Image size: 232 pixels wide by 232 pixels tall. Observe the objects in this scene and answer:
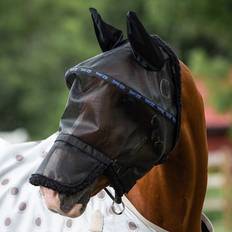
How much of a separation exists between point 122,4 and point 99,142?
17.7 metres

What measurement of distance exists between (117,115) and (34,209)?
0.74 m

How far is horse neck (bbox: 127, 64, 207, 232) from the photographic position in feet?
10.4

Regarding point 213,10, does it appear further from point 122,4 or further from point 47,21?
point 47,21

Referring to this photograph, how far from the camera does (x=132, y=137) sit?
2939 mm

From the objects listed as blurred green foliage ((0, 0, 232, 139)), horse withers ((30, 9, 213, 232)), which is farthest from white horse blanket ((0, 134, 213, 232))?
blurred green foliage ((0, 0, 232, 139))

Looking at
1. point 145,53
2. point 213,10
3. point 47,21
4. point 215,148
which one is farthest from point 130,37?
point 47,21

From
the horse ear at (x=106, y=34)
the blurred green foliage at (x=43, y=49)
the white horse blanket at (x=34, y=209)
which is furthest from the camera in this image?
the blurred green foliage at (x=43, y=49)

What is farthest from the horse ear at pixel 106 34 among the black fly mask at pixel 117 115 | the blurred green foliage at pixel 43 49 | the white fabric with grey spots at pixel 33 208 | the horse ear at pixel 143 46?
the blurred green foliage at pixel 43 49

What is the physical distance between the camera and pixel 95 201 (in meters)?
3.37

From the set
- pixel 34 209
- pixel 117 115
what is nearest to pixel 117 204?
pixel 34 209

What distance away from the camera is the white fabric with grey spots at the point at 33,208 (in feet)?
10.9

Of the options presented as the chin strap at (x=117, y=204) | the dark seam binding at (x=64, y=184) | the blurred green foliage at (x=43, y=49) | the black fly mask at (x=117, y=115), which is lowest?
the blurred green foliage at (x=43, y=49)

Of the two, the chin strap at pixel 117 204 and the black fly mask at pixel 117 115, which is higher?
the black fly mask at pixel 117 115

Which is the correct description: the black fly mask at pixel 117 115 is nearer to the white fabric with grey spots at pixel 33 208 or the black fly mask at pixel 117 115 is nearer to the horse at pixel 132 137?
the horse at pixel 132 137
